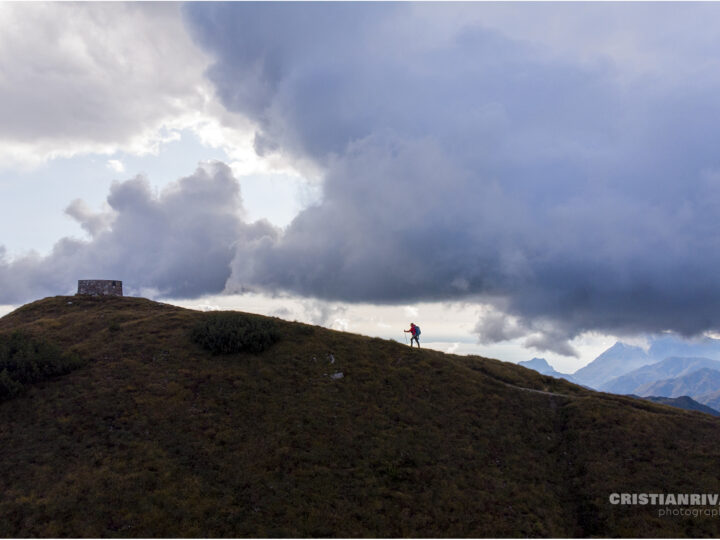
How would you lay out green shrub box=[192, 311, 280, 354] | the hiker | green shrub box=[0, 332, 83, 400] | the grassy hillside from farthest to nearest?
the hiker < green shrub box=[192, 311, 280, 354] < green shrub box=[0, 332, 83, 400] < the grassy hillside

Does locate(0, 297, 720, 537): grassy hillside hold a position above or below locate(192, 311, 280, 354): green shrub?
below

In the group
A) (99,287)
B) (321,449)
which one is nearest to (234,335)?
(321,449)

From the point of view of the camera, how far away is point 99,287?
5391 cm

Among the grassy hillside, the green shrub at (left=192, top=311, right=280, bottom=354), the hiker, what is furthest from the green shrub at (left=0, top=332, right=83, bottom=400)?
the hiker

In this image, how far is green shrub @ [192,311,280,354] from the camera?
1406 inches

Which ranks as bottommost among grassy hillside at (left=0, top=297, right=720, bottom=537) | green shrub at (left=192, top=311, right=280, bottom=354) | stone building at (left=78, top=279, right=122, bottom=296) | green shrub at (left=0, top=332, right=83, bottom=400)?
grassy hillside at (left=0, top=297, right=720, bottom=537)

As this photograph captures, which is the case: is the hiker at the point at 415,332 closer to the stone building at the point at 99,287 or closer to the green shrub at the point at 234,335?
the green shrub at the point at 234,335

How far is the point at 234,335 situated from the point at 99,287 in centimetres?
2765

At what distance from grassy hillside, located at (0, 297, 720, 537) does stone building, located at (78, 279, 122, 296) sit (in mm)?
16607

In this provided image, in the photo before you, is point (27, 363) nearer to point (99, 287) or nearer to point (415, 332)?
point (99, 287)

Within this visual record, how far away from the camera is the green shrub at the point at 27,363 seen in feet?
94.6

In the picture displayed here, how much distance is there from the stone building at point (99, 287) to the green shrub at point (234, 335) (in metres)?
20.8

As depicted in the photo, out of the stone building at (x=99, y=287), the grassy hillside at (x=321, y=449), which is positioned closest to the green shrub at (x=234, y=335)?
the grassy hillside at (x=321, y=449)

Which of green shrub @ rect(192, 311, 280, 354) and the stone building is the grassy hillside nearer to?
green shrub @ rect(192, 311, 280, 354)
